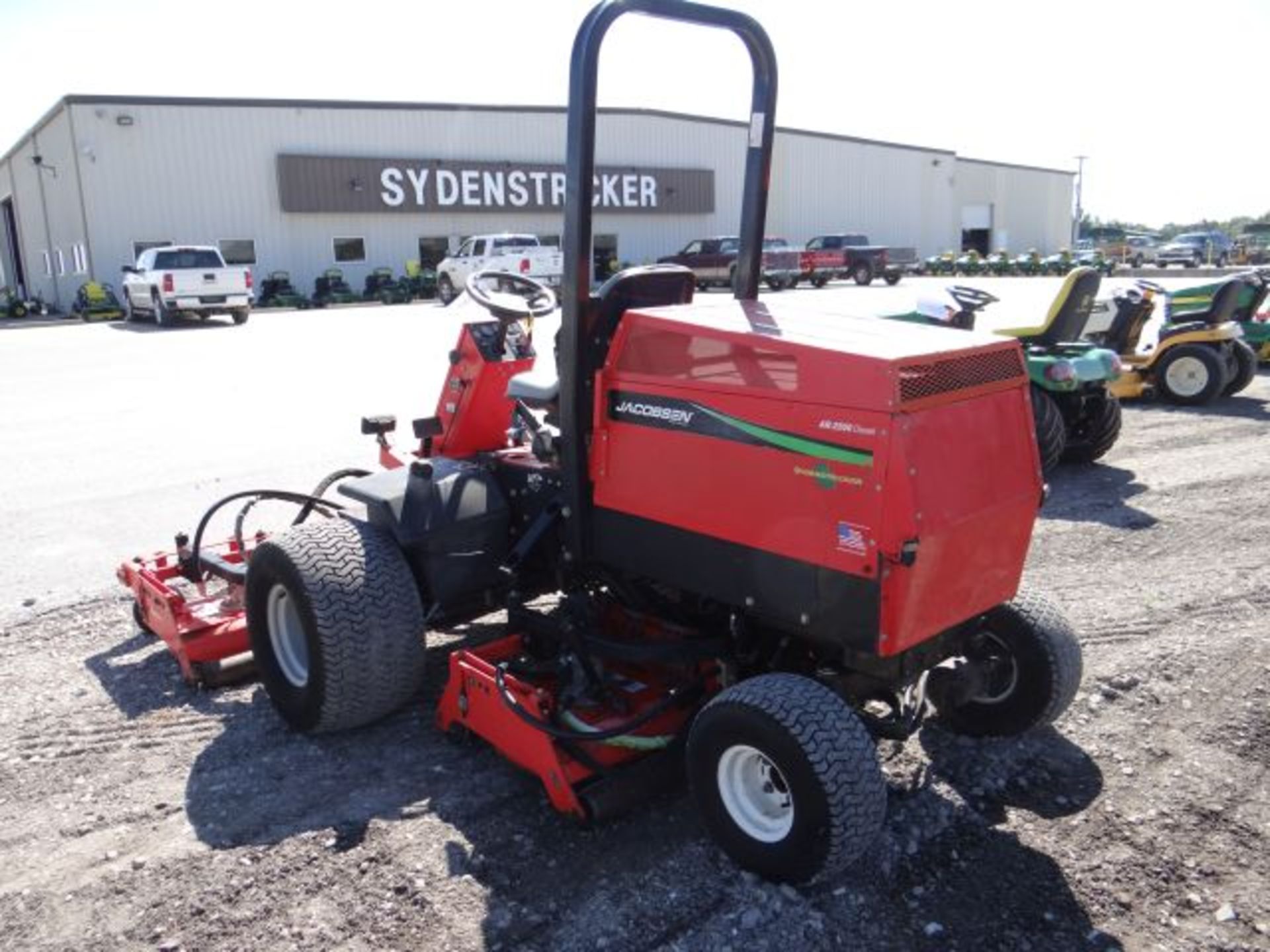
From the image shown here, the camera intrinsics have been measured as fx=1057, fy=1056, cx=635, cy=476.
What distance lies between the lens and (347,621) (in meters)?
3.55

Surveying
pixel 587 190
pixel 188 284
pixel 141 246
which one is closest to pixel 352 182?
pixel 141 246

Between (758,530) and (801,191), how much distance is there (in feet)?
130

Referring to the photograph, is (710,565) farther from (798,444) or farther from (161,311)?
(161,311)

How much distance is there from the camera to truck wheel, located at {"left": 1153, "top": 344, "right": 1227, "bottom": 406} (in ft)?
34.8

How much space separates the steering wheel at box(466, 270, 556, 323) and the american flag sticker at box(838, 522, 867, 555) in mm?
2098

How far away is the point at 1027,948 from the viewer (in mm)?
2695

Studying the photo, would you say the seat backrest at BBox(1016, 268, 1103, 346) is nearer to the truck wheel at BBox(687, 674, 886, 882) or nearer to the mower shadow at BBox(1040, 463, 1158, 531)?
the mower shadow at BBox(1040, 463, 1158, 531)

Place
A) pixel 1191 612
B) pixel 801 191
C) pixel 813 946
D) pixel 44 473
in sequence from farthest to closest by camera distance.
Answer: pixel 801 191
pixel 44 473
pixel 1191 612
pixel 813 946

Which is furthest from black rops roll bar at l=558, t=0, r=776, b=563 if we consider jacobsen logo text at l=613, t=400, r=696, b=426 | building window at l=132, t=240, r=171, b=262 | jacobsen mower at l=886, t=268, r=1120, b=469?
building window at l=132, t=240, r=171, b=262

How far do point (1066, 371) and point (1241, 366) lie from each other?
180 inches

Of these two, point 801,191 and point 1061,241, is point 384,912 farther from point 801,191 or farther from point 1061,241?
point 1061,241

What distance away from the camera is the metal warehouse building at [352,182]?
27.0 m

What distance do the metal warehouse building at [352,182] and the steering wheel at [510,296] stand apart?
84.5 feet

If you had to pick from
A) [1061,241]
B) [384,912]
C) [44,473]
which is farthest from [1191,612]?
[1061,241]
